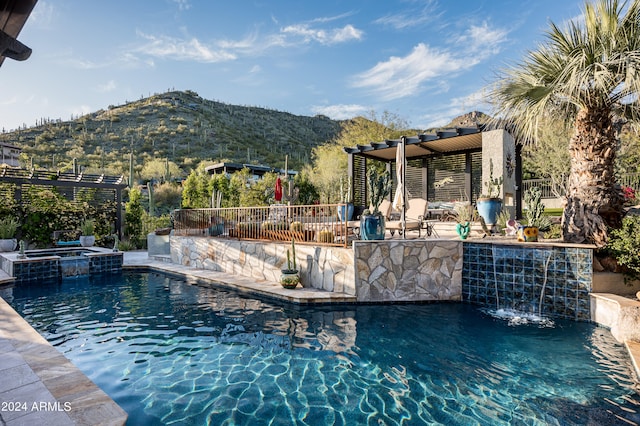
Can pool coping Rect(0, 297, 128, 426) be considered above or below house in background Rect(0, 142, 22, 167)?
below

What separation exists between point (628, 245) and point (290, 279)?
5.83 metres

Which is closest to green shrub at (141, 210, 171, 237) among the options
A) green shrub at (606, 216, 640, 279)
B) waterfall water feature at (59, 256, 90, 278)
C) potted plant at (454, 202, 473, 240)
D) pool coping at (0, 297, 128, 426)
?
waterfall water feature at (59, 256, 90, 278)

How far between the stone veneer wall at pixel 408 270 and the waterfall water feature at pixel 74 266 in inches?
331

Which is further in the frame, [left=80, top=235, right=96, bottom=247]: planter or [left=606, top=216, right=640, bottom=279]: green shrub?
[left=80, top=235, right=96, bottom=247]: planter

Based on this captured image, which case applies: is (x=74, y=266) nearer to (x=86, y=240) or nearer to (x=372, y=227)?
(x=86, y=240)

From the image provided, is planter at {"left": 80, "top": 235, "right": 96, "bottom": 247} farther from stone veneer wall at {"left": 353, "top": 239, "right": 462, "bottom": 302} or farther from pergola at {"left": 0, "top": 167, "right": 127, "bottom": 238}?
stone veneer wall at {"left": 353, "top": 239, "right": 462, "bottom": 302}

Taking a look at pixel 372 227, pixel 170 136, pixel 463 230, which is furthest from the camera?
pixel 170 136

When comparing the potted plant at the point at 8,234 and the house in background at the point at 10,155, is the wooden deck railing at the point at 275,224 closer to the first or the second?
the potted plant at the point at 8,234

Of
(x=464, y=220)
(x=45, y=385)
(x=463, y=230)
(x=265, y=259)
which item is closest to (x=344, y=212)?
(x=265, y=259)

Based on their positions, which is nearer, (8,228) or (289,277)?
(289,277)

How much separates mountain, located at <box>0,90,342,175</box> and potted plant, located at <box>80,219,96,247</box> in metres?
15.4

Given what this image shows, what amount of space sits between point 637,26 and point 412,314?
5.80 metres

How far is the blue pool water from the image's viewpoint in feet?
9.60

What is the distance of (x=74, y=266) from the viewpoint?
9.45 meters
